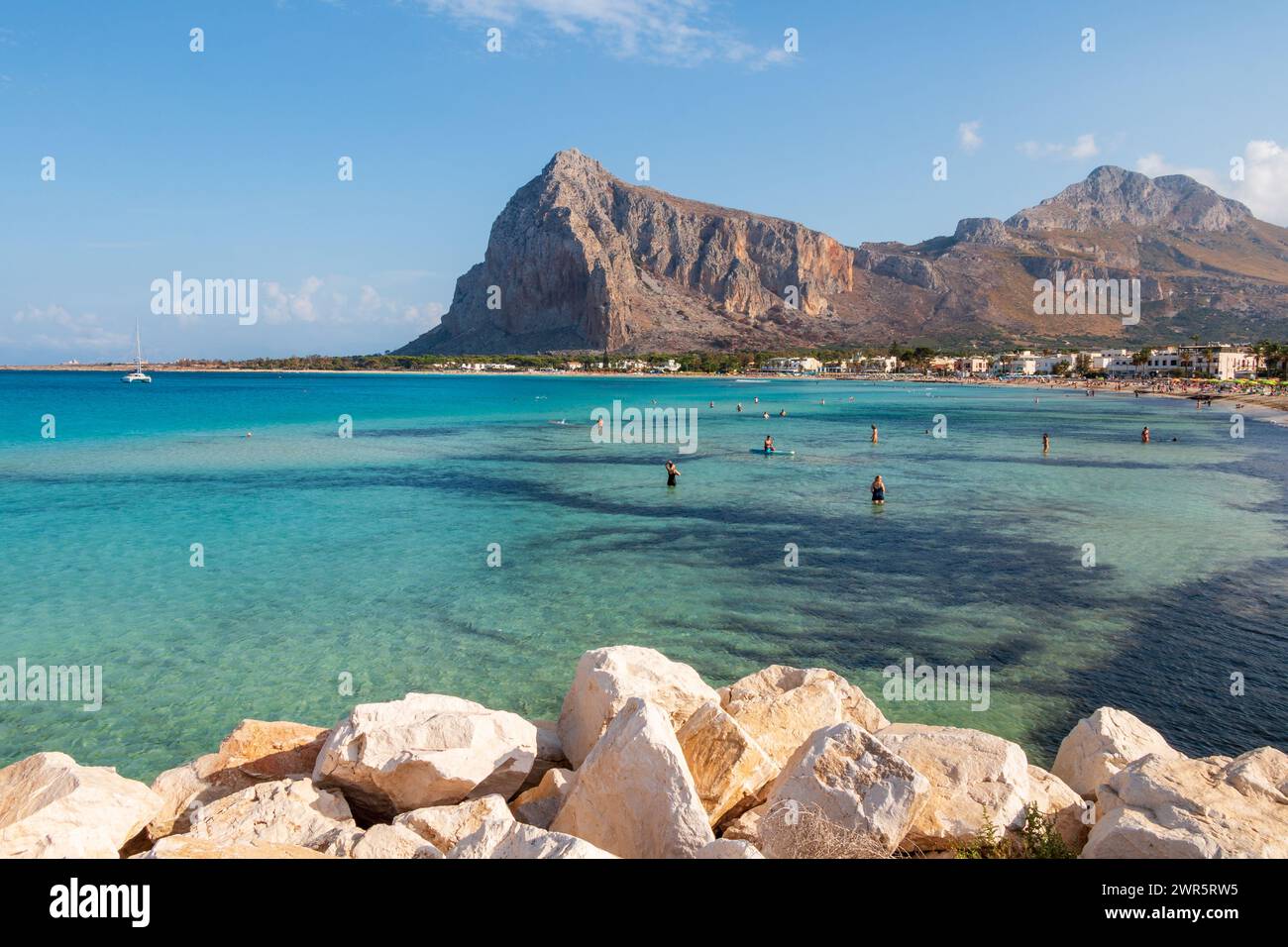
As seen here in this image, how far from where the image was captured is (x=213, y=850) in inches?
224

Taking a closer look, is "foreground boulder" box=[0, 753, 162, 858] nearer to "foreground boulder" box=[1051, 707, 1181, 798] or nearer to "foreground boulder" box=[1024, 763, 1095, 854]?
"foreground boulder" box=[1024, 763, 1095, 854]

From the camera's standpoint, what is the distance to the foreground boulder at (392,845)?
6008 millimetres

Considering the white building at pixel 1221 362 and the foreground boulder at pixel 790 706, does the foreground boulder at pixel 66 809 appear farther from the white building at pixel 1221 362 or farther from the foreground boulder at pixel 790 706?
the white building at pixel 1221 362

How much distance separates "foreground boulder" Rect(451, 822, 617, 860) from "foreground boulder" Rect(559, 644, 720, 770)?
2.39 meters

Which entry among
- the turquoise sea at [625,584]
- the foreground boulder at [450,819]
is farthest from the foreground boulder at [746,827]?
the turquoise sea at [625,584]

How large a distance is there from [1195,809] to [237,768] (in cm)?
898

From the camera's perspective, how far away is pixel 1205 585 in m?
18.5

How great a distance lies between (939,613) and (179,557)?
64.4ft

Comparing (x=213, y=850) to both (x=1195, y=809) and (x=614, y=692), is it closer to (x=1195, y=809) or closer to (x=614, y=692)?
(x=614, y=692)

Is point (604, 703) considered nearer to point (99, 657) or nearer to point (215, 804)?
point (215, 804)

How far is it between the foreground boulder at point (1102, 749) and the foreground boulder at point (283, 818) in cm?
719

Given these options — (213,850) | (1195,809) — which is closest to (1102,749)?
(1195,809)
